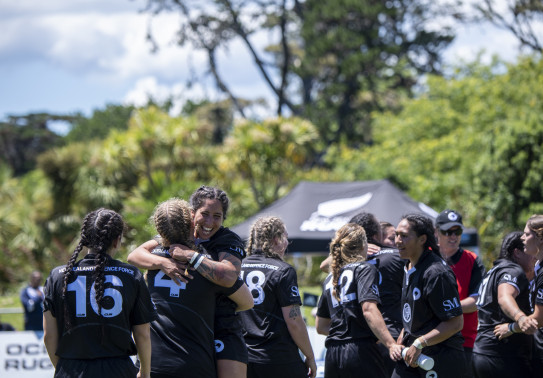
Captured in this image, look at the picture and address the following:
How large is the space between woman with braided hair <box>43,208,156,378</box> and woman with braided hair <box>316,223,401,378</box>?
172 centimetres

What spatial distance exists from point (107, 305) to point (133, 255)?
0.52 m

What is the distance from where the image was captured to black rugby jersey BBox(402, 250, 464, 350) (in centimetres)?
481

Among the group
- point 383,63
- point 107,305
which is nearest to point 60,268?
point 107,305

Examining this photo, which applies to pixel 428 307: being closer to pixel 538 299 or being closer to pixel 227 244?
pixel 538 299

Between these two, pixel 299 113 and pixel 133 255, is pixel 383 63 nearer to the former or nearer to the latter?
pixel 299 113

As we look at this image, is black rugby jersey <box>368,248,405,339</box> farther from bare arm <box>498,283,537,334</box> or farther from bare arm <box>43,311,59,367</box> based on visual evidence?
bare arm <box>43,311,59,367</box>

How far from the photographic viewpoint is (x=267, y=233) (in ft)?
18.0

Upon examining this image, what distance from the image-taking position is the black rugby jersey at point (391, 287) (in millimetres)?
5883

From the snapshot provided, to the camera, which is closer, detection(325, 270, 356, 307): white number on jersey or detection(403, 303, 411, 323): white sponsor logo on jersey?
detection(403, 303, 411, 323): white sponsor logo on jersey

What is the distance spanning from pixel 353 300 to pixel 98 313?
2034 millimetres

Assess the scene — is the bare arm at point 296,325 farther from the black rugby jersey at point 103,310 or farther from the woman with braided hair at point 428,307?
the black rugby jersey at point 103,310

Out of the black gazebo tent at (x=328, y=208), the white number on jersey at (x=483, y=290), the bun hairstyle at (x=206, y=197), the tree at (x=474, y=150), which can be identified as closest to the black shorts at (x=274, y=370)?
the bun hairstyle at (x=206, y=197)

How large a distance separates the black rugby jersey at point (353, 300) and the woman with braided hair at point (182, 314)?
1167 millimetres

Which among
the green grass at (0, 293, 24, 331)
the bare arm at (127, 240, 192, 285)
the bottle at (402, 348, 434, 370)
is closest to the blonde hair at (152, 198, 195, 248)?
the bare arm at (127, 240, 192, 285)
